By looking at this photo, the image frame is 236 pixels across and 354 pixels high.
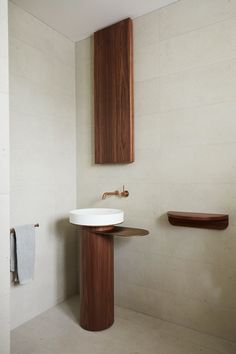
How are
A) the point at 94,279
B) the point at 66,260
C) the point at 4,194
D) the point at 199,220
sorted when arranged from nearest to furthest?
the point at 4,194, the point at 199,220, the point at 94,279, the point at 66,260

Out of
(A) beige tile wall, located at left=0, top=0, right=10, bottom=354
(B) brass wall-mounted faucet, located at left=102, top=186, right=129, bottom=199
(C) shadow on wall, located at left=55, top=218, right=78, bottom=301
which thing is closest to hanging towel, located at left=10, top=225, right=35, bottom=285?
(C) shadow on wall, located at left=55, top=218, right=78, bottom=301

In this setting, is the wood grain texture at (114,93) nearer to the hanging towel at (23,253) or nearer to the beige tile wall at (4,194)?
the hanging towel at (23,253)

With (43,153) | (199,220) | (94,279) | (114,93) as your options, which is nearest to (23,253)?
(94,279)

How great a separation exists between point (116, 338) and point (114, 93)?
6.32 feet

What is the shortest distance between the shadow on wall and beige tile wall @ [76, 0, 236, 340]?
48 cm

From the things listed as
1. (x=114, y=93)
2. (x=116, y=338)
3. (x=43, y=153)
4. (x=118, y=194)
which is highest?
(x=114, y=93)

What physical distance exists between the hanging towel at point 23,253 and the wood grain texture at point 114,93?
2.84 ft

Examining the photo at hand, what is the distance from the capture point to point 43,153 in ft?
7.15

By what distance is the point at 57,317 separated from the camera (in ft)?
6.82

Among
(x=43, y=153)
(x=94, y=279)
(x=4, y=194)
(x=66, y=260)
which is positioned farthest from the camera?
(x=66, y=260)

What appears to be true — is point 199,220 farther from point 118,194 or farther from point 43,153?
point 43,153

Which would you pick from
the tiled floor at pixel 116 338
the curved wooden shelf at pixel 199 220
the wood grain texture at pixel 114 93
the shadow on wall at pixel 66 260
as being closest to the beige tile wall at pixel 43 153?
the shadow on wall at pixel 66 260

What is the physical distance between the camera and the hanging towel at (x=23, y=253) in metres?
1.89

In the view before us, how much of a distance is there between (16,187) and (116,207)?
862mm
